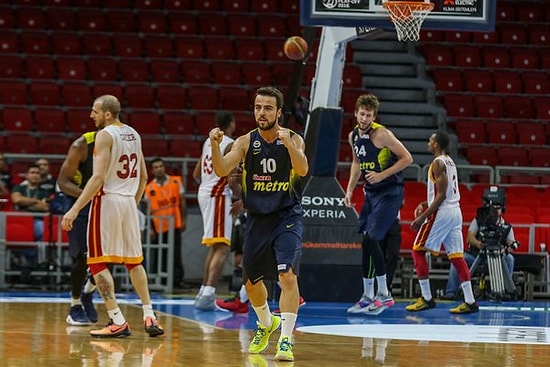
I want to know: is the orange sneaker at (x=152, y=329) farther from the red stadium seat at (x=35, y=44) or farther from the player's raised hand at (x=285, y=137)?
the red stadium seat at (x=35, y=44)

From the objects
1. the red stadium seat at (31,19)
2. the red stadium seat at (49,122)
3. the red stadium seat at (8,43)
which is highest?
the red stadium seat at (31,19)

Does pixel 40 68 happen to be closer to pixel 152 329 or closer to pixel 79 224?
pixel 79 224

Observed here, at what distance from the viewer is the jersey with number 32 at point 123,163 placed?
8.62 meters

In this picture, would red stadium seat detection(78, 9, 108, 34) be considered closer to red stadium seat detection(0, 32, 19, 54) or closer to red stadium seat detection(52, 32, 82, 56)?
red stadium seat detection(52, 32, 82, 56)

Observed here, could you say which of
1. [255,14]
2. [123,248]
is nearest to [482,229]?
[123,248]

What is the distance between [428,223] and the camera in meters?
11.9

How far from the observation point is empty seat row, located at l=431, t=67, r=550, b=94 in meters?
21.6

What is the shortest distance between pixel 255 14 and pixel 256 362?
52.4 ft

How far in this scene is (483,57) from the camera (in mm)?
22375

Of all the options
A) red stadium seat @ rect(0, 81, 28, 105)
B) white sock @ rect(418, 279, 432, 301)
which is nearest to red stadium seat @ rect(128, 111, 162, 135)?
red stadium seat @ rect(0, 81, 28, 105)

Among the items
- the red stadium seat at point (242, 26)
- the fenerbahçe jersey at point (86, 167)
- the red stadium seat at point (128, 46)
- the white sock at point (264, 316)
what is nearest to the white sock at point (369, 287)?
the fenerbahçe jersey at point (86, 167)

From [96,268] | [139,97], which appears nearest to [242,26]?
[139,97]

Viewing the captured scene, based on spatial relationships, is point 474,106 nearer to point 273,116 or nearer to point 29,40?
point 29,40

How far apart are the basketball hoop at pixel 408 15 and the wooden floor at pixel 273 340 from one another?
2.89m
